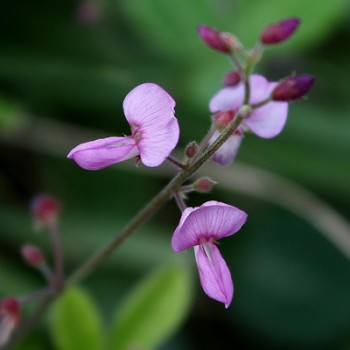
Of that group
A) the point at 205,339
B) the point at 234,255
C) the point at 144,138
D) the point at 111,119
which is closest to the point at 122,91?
the point at 111,119

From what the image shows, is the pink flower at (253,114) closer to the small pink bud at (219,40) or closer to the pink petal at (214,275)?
the small pink bud at (219,40)

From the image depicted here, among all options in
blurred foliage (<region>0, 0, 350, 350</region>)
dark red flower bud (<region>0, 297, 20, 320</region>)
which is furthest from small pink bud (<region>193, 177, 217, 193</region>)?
blurred foliage (<region>0, 0, 350, 350</region>)

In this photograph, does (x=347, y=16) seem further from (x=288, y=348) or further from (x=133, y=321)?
(x=133, y=321)

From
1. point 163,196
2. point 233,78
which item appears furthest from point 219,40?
point 163,196

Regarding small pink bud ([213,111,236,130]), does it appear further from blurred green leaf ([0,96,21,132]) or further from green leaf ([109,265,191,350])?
blurred green leaf ([0,96,21,132])

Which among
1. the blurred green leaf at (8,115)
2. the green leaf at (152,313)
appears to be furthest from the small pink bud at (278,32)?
the blurred green leaf at (8,115)

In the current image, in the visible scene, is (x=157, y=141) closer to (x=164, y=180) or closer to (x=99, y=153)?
(x=99, y=153)

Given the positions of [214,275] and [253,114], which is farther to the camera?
[253,114]
